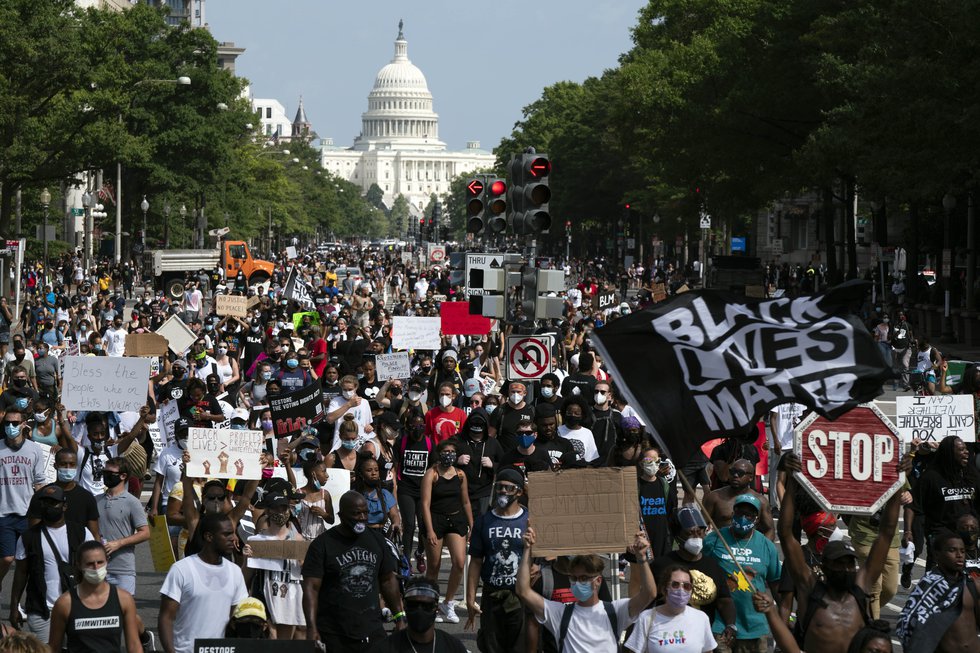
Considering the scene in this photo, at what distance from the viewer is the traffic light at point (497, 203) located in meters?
21.3

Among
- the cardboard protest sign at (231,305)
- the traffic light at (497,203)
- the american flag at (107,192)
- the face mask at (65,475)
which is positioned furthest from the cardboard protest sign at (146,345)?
the american flag at (107,192)

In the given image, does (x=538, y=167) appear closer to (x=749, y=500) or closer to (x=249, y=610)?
(x=749, y=500)

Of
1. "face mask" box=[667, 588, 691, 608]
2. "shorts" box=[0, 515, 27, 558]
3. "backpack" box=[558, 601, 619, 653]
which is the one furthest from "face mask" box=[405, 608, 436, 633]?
"shorts" box=[0, 515, 27, 558]

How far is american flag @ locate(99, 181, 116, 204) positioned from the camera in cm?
7356

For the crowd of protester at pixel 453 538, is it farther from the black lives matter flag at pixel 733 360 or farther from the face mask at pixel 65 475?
the black lives matter flag at pixel 733 360

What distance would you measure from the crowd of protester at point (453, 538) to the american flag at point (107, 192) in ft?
183

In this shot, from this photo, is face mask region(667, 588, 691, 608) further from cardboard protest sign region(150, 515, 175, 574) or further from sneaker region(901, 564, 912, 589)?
sneaker region(901, 564, 912, 589)

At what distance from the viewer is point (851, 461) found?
10.6 meters

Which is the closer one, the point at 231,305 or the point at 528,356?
the point at 528,356

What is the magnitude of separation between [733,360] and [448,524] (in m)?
4.51

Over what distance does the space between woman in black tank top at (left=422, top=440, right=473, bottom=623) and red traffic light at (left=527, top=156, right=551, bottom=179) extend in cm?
739

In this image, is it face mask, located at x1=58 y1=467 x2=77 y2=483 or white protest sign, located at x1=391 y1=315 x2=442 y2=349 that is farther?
white protest sign, located at x1=391 y1=315 x2=442 y2=349

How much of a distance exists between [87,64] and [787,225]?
185 feet

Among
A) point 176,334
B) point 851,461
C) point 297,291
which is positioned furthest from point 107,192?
point 851,461
